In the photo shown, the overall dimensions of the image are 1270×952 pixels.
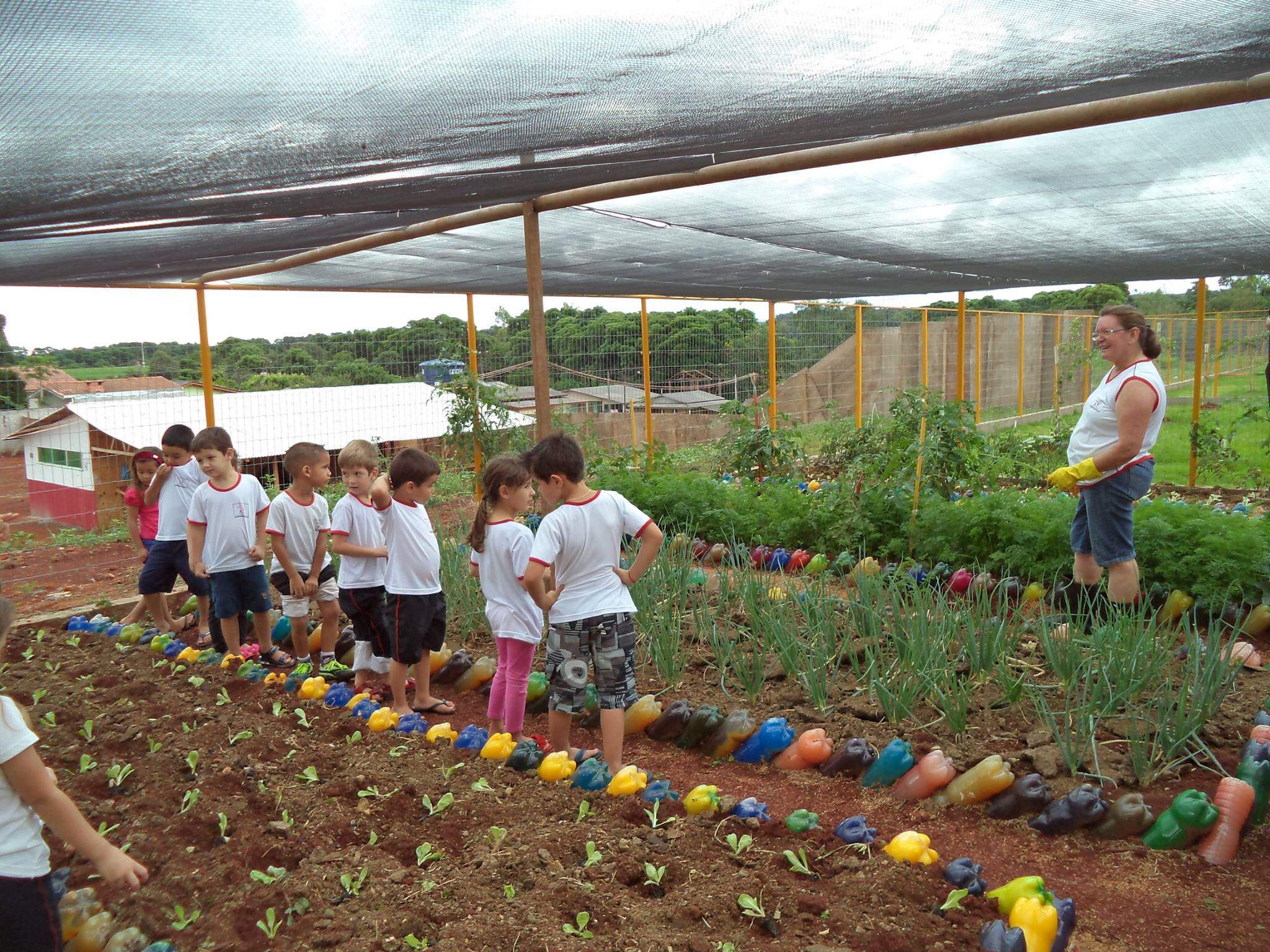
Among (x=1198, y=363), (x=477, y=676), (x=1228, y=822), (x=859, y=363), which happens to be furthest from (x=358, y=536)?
(x=859, y=363)

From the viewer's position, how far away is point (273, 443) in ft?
25.1

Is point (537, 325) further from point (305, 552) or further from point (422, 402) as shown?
point (422, 402)

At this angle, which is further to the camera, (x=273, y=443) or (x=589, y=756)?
(x=273, y=443)

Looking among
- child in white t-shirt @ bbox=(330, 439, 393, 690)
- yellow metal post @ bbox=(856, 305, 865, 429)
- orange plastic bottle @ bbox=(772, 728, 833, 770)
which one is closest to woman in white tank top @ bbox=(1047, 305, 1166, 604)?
orange plastic bottle @ bbox=(772, 728, 833, 770)

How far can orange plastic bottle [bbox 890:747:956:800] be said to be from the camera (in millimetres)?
2787

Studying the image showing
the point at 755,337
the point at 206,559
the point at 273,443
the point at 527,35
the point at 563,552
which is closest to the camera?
the point at 527,35

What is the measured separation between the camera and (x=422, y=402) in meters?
8.29

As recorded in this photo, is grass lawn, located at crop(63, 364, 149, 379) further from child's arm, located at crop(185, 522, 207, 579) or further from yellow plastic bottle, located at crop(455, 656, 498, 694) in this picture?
yellow plastic bottle, located at crop(455, 656, 498, 694)

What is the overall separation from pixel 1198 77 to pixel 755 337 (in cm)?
800

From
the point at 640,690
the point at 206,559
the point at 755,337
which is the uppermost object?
the point at 755,337

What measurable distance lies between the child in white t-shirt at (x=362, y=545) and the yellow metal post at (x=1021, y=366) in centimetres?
1438

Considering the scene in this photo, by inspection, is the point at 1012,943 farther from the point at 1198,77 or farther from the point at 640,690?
the point at 1198,77

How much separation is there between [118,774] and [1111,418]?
414 cm

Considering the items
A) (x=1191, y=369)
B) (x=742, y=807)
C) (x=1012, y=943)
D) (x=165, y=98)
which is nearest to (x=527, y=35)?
(x=165, y=98)
